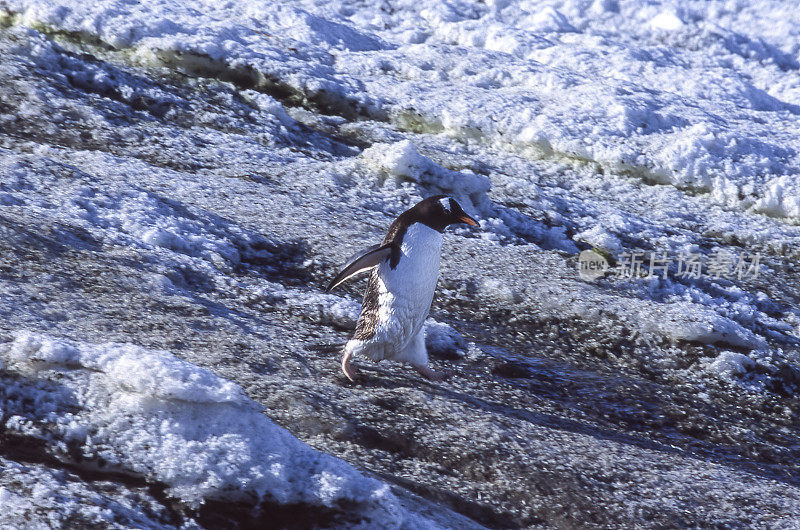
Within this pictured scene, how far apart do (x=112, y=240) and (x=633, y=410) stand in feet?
8.30

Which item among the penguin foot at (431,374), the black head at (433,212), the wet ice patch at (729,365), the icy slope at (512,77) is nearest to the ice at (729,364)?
the wet ice patch at (729,365)

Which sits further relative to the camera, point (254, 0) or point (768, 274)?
point (254, 0)

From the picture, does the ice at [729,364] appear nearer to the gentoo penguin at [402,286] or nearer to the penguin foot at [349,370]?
the gentoo penguin at [402,286]

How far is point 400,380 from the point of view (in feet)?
11.3

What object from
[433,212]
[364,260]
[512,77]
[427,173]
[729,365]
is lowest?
[729,365]

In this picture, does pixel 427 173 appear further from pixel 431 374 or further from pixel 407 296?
pixel 431 374

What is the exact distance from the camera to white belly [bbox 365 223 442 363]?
3453 millimetres

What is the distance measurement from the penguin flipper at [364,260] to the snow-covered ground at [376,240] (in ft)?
1.06

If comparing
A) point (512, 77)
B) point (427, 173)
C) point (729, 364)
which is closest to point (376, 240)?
point (427, 173)

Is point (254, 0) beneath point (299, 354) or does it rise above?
above

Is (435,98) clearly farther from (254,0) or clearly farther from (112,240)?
(112,240)

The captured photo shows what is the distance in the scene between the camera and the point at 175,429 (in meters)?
2.23

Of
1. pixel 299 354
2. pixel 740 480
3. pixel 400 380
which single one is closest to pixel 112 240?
pixel 299 354

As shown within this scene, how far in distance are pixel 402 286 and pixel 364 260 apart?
0.19 meters
